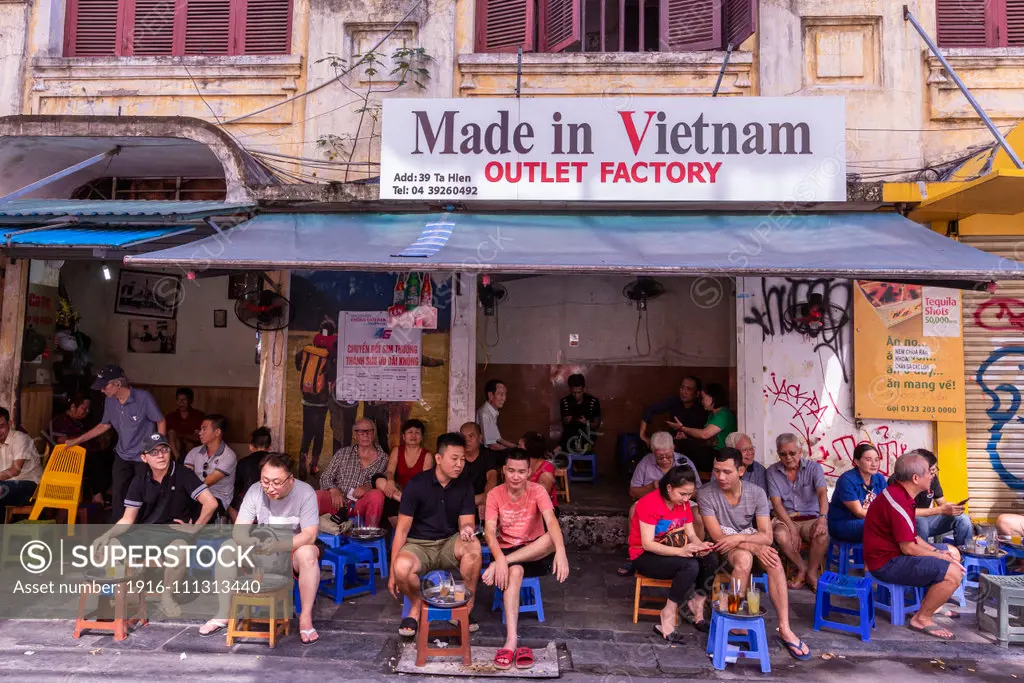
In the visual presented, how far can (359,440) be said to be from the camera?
682cm

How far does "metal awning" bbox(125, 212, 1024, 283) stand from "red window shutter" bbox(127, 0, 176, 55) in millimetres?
2695

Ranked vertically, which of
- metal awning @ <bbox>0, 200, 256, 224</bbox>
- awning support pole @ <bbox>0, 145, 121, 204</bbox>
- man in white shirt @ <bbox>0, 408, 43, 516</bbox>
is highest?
awning support pole @ <bbox>0, 145, 121, 204</bbox>

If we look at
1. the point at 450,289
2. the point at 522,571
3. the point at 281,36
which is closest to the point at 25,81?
the point at 281,36

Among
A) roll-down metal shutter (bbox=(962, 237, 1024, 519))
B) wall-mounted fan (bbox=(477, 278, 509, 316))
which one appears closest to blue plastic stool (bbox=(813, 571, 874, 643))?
roll-down metal shutter (bbox=(962, 237, 1024, 519))

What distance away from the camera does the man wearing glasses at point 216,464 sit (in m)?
6.45

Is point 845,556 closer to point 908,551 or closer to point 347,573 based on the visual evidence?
point 908,551

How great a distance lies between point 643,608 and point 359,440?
309 centimetres

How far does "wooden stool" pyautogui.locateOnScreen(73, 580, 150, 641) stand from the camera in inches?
194

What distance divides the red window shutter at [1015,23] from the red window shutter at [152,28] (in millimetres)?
9107

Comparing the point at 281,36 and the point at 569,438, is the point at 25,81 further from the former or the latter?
the point at 569,438

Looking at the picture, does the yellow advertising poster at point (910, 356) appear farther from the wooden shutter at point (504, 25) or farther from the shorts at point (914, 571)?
the wooden shutter at point (504, 25)

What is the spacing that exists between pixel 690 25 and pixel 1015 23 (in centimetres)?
345

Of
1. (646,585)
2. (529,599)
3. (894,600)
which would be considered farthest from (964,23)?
(529,599)

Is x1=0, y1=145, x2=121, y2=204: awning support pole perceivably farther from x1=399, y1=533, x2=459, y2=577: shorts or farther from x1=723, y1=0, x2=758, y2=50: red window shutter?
x1=723, y1=0, x2=758, y2=50: red window shutter
